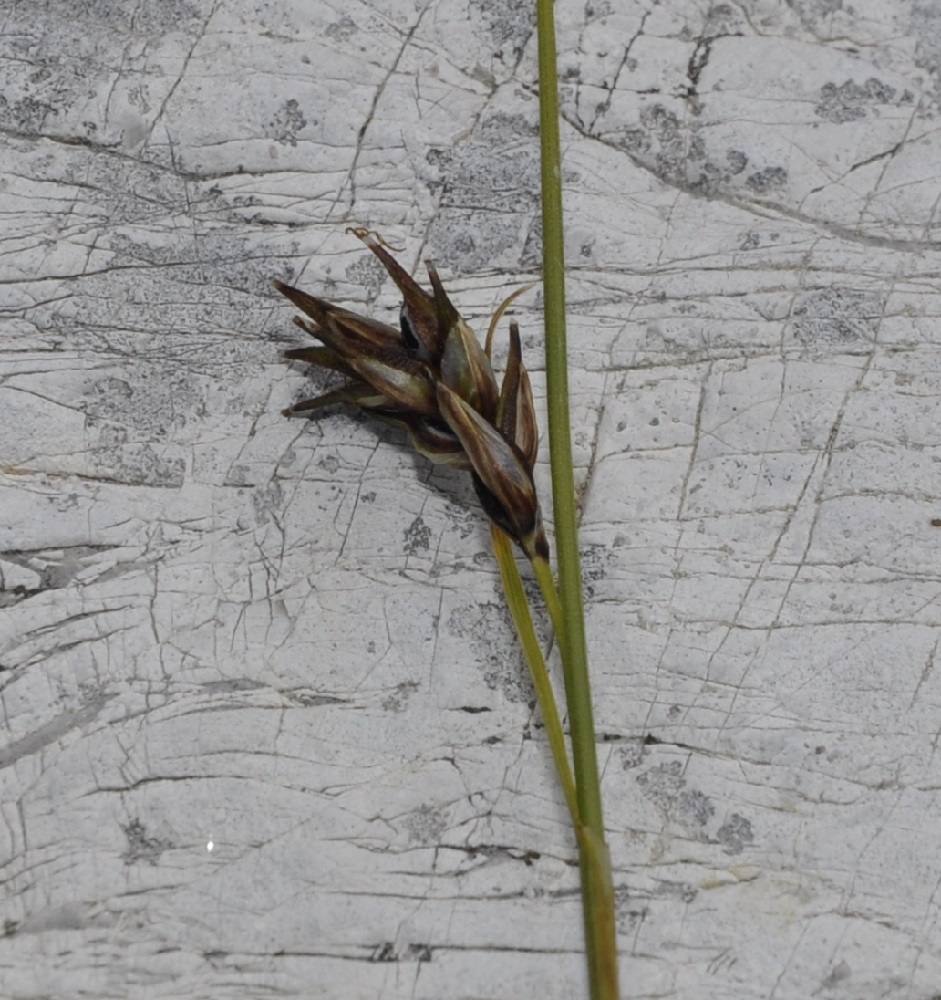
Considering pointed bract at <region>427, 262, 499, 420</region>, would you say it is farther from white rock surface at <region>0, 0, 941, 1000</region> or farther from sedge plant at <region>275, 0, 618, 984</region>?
white rock surface at <region>0, 0, 941, 1000</region>

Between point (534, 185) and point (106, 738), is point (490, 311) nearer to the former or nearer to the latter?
point (534, 185)

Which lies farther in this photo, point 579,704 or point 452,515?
point 452,515

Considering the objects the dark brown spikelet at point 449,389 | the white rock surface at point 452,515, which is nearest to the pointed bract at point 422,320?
the dark brown spikelet at point 449,389

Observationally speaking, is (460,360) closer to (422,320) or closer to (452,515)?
(422,320)

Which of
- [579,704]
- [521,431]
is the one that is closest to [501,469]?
[521,431]

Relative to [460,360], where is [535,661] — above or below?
below

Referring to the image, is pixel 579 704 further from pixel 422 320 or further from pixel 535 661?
pixel 422 320

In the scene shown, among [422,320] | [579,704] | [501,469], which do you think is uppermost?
[422,320]
